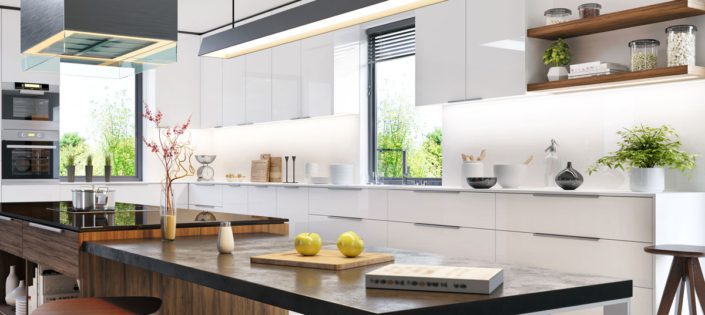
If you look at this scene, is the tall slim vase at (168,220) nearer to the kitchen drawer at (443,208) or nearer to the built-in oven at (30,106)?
the kitchen drawer at (443,208)

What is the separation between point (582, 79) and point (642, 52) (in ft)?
1.26

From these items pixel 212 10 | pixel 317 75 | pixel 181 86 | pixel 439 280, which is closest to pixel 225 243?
pixel 439 280

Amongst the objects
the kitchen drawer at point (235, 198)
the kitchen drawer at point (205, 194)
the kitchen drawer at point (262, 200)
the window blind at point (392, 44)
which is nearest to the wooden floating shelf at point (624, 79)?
the window blind at point (392, 44)

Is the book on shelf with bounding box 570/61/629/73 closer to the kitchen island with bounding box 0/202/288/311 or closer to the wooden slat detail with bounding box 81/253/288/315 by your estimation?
the kitchen island with bounding box 0/202/288/311

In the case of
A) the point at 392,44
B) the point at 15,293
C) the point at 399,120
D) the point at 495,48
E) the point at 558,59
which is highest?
the point at 392,44

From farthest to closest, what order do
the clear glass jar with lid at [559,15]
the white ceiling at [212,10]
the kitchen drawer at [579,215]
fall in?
the white ceiling at [212,10] → the clear glass jar with lid at [559,15] → the kitchen drawer at [579,215]

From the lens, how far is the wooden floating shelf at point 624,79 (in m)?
4.14

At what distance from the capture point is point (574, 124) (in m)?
5.05

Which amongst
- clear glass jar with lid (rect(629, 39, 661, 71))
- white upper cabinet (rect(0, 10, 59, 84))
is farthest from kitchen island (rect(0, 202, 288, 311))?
white upper cabinet (rect(0, 10, 59, 84))

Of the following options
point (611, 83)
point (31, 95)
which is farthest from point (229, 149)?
point (611, 83)

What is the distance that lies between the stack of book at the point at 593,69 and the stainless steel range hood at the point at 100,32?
2361 mm

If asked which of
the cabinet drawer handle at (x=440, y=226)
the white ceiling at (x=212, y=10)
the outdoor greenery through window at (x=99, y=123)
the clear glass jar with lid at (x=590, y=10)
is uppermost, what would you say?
the white ceiling at (x=212, y=10)

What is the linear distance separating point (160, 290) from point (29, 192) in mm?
4513

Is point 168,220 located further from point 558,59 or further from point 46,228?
point 558,59
